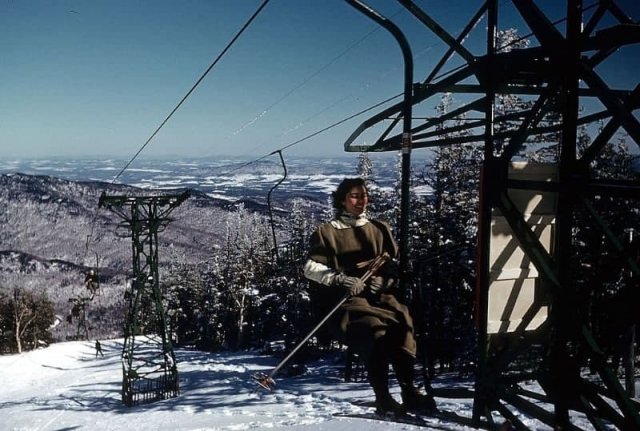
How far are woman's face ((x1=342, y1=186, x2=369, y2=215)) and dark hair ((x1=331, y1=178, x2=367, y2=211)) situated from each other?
36 millimetres

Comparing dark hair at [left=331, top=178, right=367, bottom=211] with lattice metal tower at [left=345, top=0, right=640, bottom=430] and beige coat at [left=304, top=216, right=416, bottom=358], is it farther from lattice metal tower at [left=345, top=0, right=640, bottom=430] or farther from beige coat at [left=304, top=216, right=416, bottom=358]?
lattice metal tower at [left=345, top=0, right=640, bottom=430]

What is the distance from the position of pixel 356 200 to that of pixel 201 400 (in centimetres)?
1650

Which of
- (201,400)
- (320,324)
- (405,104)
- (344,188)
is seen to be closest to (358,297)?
(320,324)

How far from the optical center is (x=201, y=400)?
18.6 metres

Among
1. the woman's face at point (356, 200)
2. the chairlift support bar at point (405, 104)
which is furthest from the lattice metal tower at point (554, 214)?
the woman's face at point (356, 200)

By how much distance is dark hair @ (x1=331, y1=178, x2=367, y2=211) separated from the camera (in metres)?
5.47

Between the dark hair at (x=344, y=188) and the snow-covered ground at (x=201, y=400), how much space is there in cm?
258

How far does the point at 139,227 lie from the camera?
58.6 feet

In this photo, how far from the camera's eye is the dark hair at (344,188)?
5.47 m

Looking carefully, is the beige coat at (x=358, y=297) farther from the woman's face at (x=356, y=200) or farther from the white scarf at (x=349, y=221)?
the woman's face at (x=356, y=200)

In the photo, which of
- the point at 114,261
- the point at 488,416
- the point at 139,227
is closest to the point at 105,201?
the point at 139,227

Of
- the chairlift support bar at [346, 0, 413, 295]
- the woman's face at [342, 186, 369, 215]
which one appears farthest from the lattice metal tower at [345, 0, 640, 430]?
the woman's face at [342, 186, 369, 215]

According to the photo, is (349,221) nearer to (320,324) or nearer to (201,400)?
(320,324)

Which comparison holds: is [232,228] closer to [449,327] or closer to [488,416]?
[449,327]
